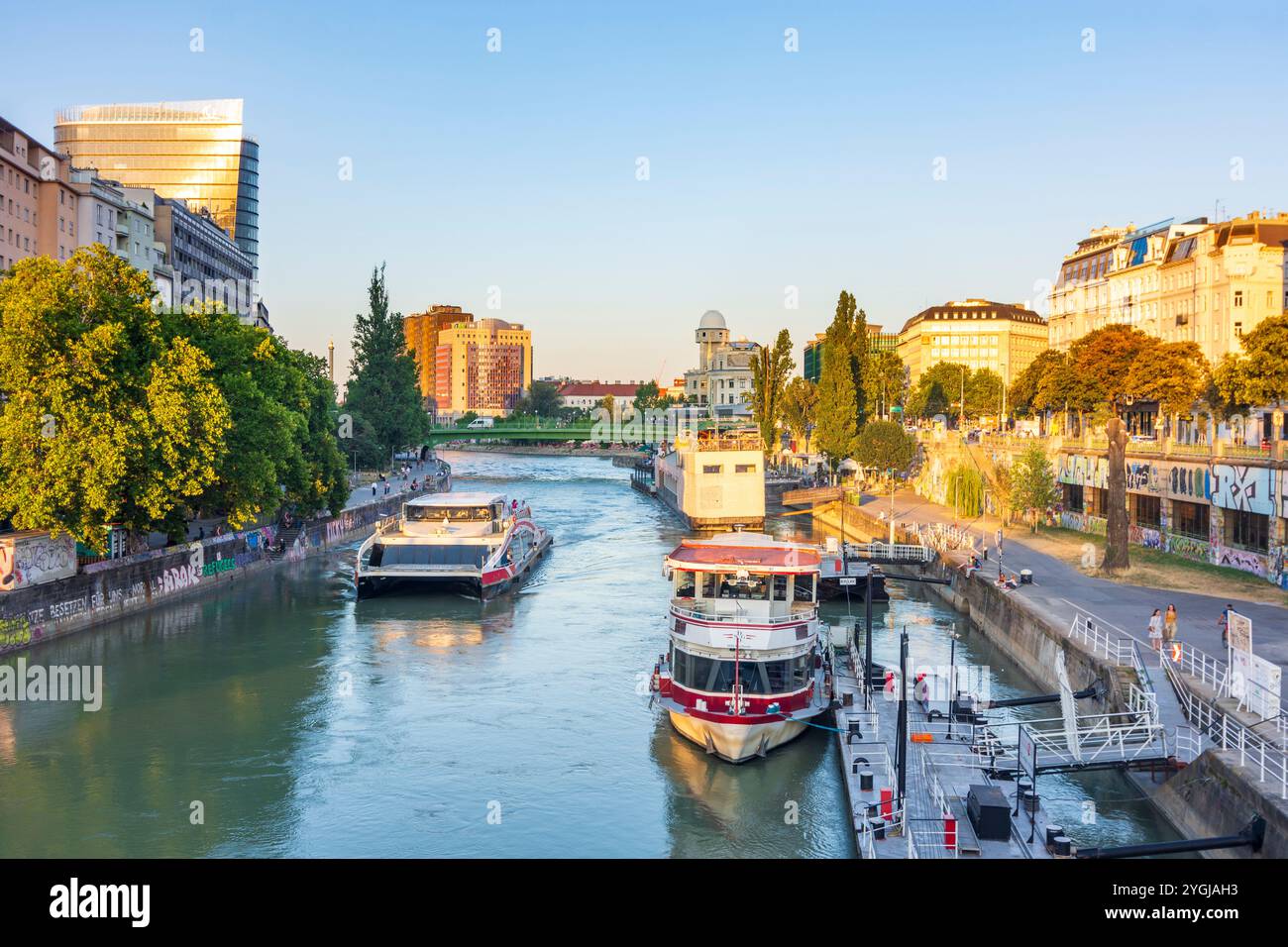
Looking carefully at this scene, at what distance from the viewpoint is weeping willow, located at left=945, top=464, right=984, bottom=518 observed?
74250mm

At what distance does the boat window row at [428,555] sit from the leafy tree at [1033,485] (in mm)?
32000

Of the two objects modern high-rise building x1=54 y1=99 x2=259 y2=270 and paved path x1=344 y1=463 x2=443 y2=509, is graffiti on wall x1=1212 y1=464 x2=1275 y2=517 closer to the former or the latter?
paved path x1=344 y1=463 x2=443 y2=509

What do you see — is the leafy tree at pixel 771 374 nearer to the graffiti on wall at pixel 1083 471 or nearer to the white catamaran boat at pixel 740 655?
the graffiti on wall at pixel 1083 471

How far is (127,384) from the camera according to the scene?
146 ft

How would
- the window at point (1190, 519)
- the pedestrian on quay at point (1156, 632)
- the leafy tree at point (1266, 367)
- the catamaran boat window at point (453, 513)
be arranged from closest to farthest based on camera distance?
1. the pedestrian on quay at point (1156, 632)
2. the leafy tree at point (1266, 367)
3. the window at point (1190, 519)
4. the catamaran boat window at point (453, 513)

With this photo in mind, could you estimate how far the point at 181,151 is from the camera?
602 ft

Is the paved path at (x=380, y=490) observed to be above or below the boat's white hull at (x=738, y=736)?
above

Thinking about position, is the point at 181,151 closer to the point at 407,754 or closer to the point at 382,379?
the point at 382,379

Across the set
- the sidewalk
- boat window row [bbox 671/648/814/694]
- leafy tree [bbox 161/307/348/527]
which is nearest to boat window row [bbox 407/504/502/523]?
leafy tree [bbox 161/307/348/527]

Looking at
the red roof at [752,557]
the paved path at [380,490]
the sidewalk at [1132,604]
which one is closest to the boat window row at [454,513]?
the paved path at [380,490]

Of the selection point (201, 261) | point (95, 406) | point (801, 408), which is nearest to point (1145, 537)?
point (95, 406)

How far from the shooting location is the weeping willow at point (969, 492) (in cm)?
7425
